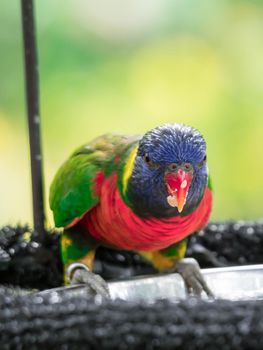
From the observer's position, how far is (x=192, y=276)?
116cm

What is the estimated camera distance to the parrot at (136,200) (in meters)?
1.03

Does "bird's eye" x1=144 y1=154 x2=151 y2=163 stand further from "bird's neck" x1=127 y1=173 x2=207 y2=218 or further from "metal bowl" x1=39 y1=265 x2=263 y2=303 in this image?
"metal bowl" x1=39 y1=265 x2=263 y2=303

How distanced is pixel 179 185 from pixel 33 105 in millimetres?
250

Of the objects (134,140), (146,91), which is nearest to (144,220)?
(134,140)

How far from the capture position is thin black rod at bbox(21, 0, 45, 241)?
3.49 feet

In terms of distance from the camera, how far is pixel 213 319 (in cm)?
63

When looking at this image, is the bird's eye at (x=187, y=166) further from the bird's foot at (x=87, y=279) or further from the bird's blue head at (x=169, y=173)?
the bird's foot at (x=87, y=279)

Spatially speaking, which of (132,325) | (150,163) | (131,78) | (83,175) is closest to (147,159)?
(150,163)

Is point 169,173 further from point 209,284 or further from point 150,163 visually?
point 209,284

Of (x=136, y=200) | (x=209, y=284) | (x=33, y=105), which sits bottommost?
(x=209, y=284)

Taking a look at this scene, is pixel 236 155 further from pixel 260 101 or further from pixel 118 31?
pixel 118 31

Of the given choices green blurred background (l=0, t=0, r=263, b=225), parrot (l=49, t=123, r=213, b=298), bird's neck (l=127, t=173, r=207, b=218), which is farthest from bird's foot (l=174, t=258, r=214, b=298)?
green blurred background (l=0, t=0, r=263, b=225)

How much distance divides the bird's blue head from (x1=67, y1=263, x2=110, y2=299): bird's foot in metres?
0.12

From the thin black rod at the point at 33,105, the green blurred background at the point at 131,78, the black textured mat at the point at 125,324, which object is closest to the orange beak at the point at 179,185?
the thin black rod at the point at 33,105
